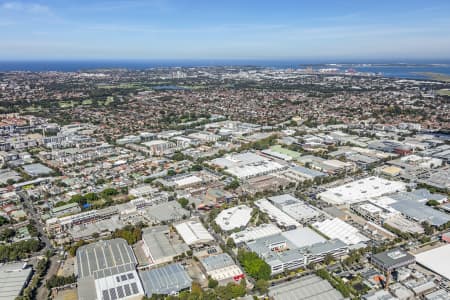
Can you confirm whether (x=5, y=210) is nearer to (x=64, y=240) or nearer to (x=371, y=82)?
(x=64, y=240)

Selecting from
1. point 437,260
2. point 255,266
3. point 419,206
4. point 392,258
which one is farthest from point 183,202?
point 419,206

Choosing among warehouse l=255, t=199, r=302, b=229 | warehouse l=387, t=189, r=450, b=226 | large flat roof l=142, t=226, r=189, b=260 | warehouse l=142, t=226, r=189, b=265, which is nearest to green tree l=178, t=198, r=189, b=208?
warehouse l=142, t=226, r=189, b=265

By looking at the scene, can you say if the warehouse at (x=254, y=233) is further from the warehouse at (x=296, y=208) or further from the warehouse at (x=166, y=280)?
the warehouse at (x=166, y=280)

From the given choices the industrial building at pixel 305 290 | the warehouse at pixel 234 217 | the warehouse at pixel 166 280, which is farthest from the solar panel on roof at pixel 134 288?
the warehouse at pixel 234 217

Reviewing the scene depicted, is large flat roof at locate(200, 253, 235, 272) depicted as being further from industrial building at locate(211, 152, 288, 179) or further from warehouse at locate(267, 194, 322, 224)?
industrial building at locate(211, 152, 288, 179)

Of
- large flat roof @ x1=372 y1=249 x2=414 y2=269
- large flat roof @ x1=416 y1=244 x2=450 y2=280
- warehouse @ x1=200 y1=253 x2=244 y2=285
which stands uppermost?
large flat roof @ x1=372 y1=249 x2=414 y2=269

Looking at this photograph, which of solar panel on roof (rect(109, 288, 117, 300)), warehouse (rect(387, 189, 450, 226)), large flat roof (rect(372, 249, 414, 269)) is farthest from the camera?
warehouse (rect(387, 189, 450, 226))
